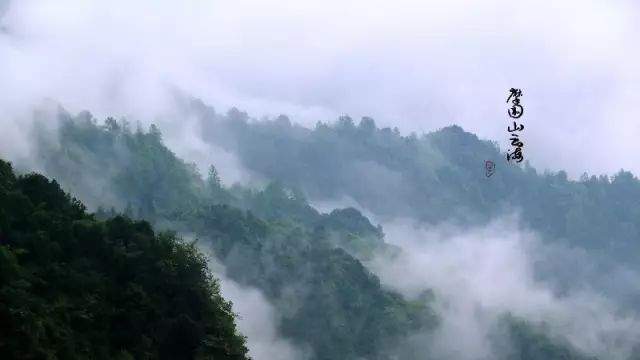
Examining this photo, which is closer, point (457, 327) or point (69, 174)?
point (69, 174)

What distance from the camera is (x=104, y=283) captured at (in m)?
64.1

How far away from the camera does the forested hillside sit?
58.2 metres

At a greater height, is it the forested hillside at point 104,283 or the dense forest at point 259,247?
the dense forest at point 259,247

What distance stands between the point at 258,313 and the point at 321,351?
12.4 meters

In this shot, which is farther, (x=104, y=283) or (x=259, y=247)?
(x=259, y=247)

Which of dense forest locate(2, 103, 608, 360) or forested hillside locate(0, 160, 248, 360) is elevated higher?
dense forest locate(2, 103, 608, 360)

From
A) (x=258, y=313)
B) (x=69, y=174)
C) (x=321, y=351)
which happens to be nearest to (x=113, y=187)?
(x=69, y=174)

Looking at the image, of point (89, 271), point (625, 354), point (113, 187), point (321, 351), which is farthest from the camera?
point (625, 354)

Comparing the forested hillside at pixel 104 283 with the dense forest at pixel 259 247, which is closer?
the forested hillside at pixel 104 283

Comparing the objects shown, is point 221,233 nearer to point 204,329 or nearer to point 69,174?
point 69,174

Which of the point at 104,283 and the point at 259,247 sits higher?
the point at 259,247

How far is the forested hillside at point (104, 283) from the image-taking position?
5819 cm

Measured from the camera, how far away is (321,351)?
148m

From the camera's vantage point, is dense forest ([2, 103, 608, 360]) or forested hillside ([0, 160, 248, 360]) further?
dense forest ([2, 103, 608, 360])
